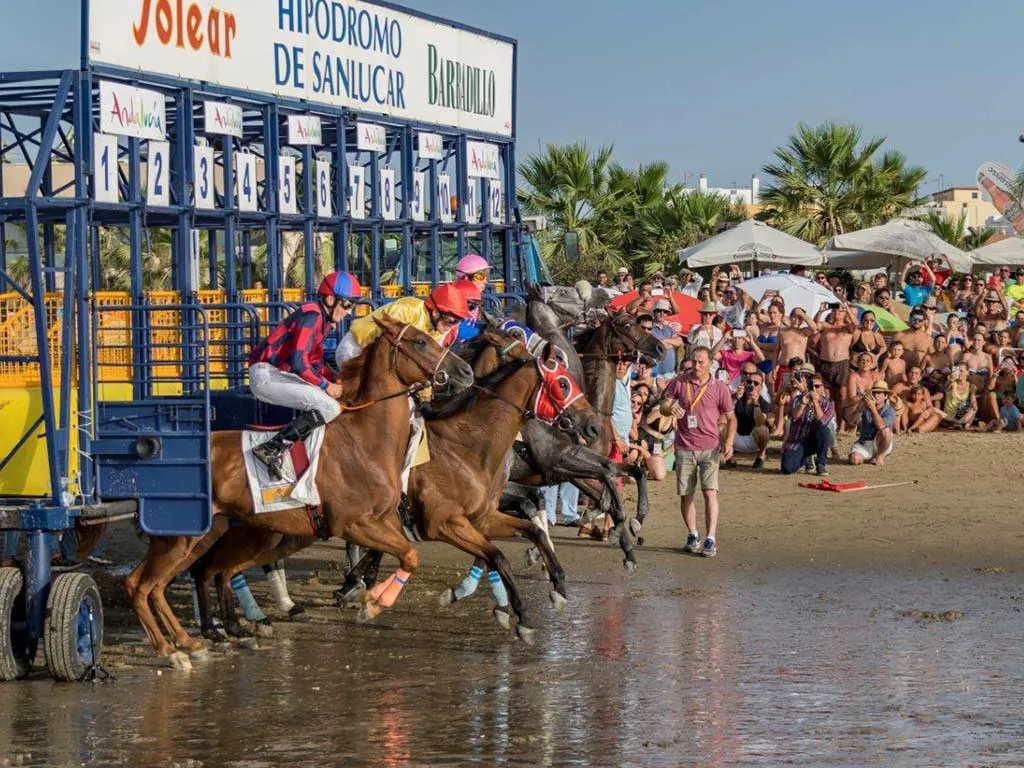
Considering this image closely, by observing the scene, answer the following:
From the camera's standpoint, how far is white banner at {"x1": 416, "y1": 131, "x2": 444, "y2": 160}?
63.9 ft

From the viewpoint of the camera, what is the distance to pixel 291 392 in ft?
38.6

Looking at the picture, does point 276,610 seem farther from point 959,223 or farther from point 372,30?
point 959,223

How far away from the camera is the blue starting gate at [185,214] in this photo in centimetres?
1095

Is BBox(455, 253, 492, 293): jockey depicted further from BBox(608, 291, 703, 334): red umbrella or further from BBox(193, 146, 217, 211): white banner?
BBox(608, 291, 703, 334): red umbrella

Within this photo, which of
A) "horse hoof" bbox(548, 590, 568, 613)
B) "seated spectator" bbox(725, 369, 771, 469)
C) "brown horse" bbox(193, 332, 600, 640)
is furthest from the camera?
"seated spectator" bbox(725, 369, 771, 469)

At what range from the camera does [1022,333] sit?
23719mm

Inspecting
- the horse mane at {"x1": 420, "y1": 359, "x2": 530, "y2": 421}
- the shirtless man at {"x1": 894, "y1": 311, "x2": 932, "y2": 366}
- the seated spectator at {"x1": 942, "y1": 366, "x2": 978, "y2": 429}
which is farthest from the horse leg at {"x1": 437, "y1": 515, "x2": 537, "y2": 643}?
the shirtless man at {"x1": 894, "y1": 311, "x2": 932, "y2": 366}

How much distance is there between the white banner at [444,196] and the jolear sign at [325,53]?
73cm

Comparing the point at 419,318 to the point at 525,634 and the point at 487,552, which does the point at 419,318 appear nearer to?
the point at 487,552

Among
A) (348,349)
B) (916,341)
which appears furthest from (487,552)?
(916,341)

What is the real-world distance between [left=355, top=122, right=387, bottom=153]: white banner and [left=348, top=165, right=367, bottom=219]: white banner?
25 cm

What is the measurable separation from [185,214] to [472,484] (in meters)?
3.75

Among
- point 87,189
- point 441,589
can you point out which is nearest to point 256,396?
point 87,189

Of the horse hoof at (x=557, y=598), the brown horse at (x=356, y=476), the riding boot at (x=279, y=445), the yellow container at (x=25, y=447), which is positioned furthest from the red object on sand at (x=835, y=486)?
the yellow container at (x=25, y=447)
